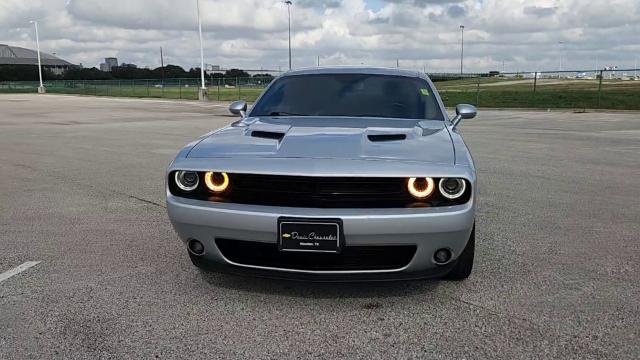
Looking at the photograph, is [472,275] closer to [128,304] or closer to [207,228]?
[207,228]

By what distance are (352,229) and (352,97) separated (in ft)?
6.61

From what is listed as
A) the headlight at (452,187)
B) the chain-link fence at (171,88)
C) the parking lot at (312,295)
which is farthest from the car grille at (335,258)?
the chain-link fence at (171,88)

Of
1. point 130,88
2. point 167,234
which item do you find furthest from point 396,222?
point 130,88

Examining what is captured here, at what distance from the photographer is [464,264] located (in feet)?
12.1

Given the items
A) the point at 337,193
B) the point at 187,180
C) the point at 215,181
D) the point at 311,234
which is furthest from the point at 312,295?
the point at 187,180

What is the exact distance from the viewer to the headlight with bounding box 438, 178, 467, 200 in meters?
3.26

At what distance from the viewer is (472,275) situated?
157 inches

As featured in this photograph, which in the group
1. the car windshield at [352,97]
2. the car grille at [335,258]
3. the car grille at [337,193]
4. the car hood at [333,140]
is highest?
the car windshield at [352,97]

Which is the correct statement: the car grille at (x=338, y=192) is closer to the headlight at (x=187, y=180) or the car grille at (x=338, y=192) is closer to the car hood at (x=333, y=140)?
the car hood at (x=333, y=140)

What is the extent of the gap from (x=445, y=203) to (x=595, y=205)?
3.62 meters

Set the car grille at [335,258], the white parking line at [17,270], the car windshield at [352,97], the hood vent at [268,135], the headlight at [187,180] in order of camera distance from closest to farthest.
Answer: the car grille at [335,258] → the headlight at [187,180] → the hood vent at [268,135] → the white parking line at [17,270] → the car windshield at [352,97]

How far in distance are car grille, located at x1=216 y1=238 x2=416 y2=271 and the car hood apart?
0.51m

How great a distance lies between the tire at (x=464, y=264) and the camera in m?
3.64

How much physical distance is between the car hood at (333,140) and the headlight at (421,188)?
126 millimetres
